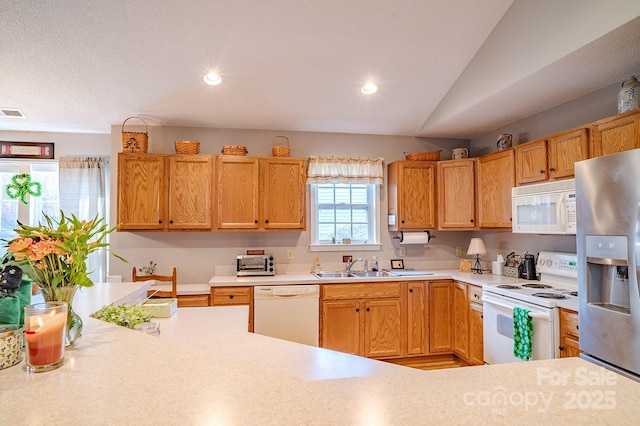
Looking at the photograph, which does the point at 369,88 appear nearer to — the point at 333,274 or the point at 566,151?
the point at 566,151

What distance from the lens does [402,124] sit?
4.04 m

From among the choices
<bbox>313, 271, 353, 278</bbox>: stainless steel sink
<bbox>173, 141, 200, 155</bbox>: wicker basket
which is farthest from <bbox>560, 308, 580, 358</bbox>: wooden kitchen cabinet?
<bbox>173, 141, 200, 155</bbox>: wicker basket

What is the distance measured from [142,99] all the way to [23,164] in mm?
1907

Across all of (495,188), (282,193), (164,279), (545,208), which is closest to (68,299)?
(164,279)

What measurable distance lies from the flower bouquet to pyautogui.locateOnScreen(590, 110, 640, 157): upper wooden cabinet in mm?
3076

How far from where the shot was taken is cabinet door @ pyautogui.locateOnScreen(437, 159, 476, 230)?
150 inches

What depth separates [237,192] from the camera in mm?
3604

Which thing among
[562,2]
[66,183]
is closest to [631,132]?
[562,2]

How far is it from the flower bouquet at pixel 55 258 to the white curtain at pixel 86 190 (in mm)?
3179

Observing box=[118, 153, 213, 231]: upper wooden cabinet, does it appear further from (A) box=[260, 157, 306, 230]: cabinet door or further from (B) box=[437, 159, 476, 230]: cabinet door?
Result: (B) box=[437, 159, 476, 230]: cabinet door

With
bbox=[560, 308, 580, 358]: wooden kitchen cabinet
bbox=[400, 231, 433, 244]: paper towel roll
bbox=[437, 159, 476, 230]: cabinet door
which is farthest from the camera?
bbox=[400, 231, 433, 244]: paper towel roll

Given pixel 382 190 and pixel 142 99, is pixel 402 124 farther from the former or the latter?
pixel 142 99

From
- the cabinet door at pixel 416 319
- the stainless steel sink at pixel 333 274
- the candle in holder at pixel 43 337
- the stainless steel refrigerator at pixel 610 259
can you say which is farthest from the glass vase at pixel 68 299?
the cabinet door at pixel 416 319

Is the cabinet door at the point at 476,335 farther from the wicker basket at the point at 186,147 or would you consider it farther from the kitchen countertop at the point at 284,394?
the wicker basket at the point at 186,147
